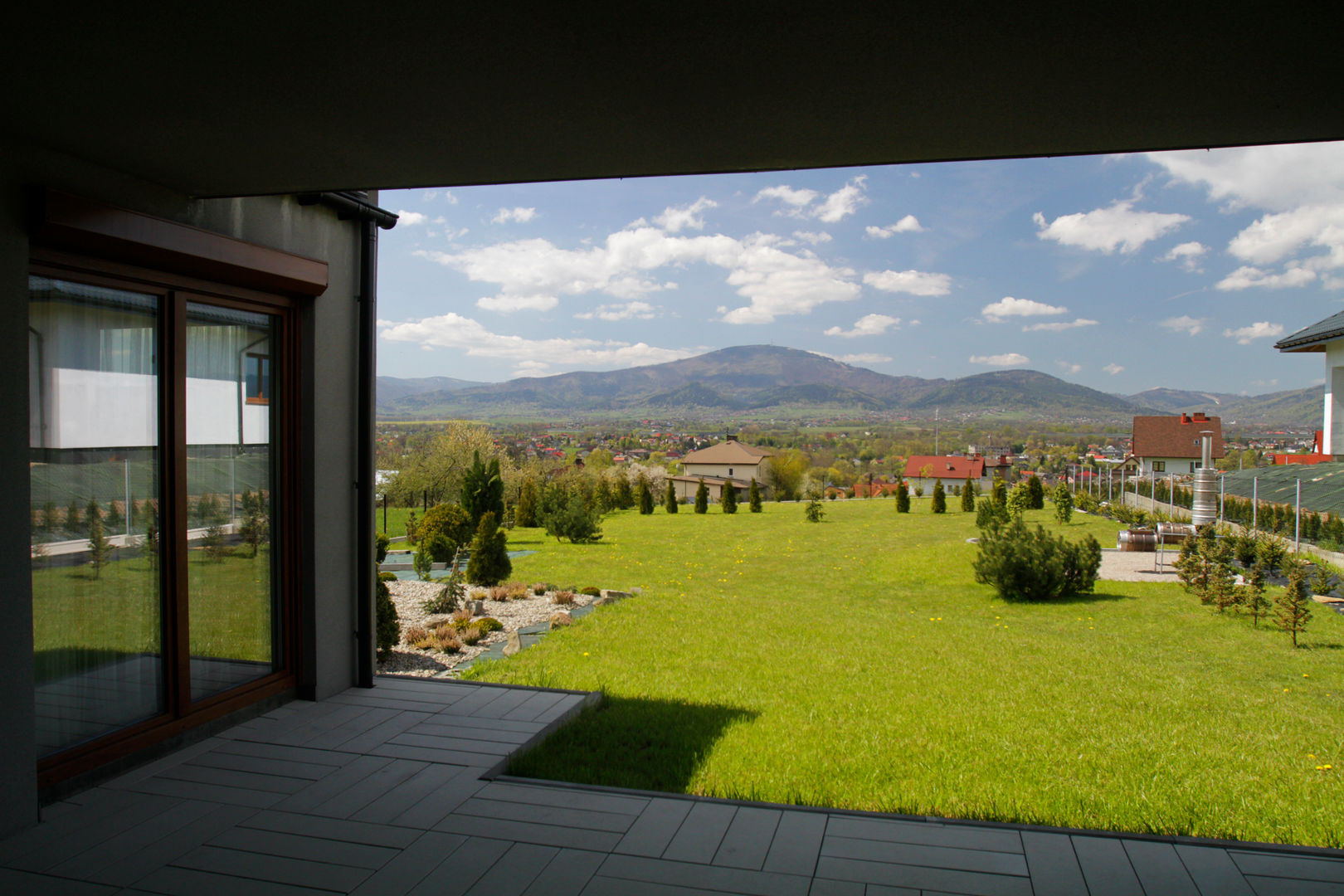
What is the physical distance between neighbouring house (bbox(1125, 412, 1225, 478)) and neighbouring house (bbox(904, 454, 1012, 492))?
32.0ft

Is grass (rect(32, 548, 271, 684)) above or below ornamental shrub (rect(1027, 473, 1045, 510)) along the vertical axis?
above

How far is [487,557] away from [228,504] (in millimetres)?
6582

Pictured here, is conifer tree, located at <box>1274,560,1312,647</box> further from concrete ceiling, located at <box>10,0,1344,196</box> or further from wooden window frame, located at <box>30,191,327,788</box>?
wooden window frame, located at <box>30,191,327,788</box>

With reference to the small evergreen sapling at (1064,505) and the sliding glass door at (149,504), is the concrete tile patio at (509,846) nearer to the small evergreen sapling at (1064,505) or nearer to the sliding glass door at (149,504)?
the sliding glass door at (149,504)

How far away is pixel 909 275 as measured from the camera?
130m

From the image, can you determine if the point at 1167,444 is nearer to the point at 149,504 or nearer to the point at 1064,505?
the point at 1064,505

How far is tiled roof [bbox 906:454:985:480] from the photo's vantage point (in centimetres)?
4025

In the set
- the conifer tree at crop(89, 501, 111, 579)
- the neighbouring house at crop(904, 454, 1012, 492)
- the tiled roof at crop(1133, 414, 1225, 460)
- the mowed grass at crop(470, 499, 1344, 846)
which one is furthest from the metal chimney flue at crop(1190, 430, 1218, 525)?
the neighbouring house at crop(904, 454, 1012, 492)

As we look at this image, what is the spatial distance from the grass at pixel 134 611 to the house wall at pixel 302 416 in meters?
0.27

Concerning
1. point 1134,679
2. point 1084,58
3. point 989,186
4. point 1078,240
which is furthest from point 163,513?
point 1078,240

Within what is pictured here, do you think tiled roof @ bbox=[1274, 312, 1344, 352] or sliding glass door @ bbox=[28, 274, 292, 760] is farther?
tiled roof @ bbox=[1274, 312, 1344, 352]

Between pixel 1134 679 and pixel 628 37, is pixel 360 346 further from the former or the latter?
pixel 1134 679

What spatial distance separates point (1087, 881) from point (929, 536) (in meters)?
16.8

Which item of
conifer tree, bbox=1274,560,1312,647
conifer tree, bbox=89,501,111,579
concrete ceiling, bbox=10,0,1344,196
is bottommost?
conifer tree, bbox=1274,560,1312,647
